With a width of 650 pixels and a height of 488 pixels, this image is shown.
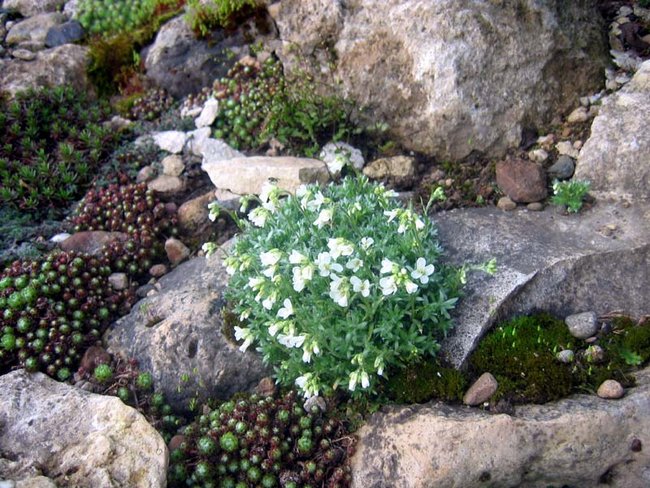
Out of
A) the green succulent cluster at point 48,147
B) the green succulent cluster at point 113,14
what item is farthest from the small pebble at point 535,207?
the green succulent cluster at point 113,14

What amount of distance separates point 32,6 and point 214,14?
3271mm

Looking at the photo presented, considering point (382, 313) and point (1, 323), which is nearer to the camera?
point (382, 313)

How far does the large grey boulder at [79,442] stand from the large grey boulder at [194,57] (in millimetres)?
4144

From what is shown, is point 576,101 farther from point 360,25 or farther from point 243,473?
point 243,473

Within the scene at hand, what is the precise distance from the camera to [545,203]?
17.2ft

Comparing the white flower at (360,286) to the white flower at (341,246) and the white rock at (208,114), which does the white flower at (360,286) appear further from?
the white rock at (208,114)

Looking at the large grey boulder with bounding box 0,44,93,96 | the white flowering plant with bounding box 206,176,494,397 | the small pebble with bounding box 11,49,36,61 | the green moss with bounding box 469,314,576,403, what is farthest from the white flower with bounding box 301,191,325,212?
the small pebble with bounding box 11,49,36,61

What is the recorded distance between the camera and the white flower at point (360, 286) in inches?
148

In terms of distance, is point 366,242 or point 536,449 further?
point 366,242

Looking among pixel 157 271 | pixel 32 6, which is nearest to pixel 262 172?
pixel 157 271

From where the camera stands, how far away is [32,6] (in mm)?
8781

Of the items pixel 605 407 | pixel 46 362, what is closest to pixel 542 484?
pixel 605 407

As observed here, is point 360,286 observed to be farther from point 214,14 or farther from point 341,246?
point 214,14

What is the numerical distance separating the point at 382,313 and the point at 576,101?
3.13 m
